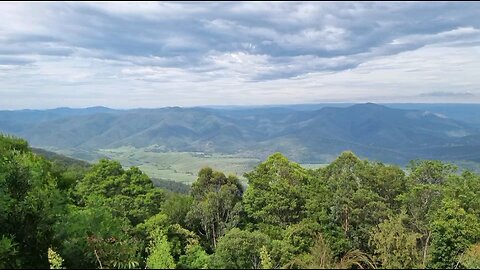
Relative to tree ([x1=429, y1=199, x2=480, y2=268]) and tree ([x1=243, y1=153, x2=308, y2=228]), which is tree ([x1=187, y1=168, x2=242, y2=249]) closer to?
tree ([x1=243, y1=153, x2=308, y2=228])

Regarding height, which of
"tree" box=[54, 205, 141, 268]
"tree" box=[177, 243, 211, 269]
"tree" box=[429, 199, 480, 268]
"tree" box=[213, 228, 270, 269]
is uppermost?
"tree" box=[54, 205, 141, 268]

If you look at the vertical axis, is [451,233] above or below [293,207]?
below

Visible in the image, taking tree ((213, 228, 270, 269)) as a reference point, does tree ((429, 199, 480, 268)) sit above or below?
below

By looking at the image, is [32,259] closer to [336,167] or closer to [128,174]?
[128,174]

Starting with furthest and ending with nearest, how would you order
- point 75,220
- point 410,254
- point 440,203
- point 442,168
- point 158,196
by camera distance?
point 158,196 → point 442,168 → point 440,203 → point 75,220 → point 410,254

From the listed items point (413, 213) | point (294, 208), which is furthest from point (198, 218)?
point (413, 213)

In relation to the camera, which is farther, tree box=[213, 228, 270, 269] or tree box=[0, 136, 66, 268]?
tree box=[213, 228, 270, 269]

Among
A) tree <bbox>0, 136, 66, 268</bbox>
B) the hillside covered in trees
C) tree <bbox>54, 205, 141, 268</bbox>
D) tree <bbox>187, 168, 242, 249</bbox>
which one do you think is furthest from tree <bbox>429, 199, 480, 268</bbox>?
tree <bbox>0, 136, 66, 268</bbox>

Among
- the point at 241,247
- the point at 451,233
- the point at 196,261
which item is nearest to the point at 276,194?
the point at 241,247

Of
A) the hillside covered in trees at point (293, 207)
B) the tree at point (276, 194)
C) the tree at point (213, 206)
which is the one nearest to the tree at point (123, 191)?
the hillside covered in trees at point (293, 207)

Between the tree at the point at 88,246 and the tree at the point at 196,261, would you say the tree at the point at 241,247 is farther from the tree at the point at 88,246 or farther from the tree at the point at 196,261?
the tree at the point at 88,246

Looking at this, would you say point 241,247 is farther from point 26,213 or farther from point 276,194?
point 276,194
